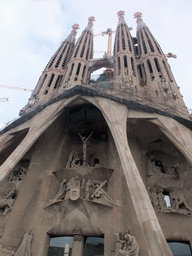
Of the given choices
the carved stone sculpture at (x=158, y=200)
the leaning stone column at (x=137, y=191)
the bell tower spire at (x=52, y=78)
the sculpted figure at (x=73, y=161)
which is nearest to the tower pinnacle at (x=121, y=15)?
the bell tower spire at (x=52, y=78)

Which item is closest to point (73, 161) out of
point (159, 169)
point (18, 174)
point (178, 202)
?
point (18, 174)

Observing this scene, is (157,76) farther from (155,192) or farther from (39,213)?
(39,213)

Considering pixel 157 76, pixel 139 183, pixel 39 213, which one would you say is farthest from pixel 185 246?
pixel 157 76

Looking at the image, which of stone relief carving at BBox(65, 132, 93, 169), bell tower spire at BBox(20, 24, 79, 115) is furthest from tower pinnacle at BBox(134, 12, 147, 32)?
stone relief carving at BBox(65, 132, 93, 169)

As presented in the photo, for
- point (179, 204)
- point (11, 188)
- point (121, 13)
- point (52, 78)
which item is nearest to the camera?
point (179, 204)

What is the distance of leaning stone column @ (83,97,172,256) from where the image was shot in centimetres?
541

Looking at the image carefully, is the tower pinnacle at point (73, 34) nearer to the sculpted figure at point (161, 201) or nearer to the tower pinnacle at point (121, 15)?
the tower pinnacle at point (121, 15)

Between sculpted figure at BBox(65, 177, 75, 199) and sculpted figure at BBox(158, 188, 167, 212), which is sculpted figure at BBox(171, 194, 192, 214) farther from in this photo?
sculpted figure at BBox(65, 177, 75, 199)

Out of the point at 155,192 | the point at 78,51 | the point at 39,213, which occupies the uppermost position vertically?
the point at 78,51

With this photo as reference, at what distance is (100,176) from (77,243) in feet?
11.2

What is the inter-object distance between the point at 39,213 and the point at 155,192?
19.7 feet

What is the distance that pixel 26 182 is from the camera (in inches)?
430

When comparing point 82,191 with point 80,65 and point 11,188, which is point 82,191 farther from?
point 80,65

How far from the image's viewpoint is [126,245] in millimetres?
7785
